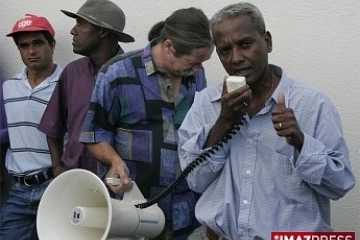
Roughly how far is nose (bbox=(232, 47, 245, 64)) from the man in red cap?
2.47m

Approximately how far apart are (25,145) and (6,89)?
492 mm

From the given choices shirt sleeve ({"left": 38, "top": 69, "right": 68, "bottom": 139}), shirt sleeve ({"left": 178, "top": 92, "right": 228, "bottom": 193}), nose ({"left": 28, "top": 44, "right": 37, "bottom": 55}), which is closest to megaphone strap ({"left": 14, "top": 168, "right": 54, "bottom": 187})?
shirt sleeve ({"left": 38, "top": 69, "right": 68, "bottom": 139})

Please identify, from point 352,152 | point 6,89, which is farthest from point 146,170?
point 6,89

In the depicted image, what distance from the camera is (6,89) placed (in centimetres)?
539

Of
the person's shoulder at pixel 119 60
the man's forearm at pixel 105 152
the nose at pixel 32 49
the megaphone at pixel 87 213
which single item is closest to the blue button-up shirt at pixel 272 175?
the megaphone at pixel 87 213

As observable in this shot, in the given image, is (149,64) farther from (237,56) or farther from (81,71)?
(237,56)

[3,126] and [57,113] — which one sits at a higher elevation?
[57,113]

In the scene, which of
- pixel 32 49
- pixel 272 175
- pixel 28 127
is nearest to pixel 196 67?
pixel 272 175

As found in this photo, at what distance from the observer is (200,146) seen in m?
3.01

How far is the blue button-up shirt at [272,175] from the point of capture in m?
2.86

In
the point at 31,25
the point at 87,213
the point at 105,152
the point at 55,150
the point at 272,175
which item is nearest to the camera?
the point at 272,175

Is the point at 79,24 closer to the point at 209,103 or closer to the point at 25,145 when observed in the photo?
the point at 25,145

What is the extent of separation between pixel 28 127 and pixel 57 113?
0.46m

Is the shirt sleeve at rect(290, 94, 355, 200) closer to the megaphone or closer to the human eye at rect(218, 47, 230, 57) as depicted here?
the human eye at rect(218, 47, 230, 57)
